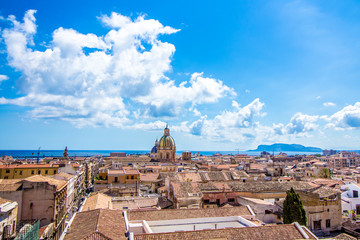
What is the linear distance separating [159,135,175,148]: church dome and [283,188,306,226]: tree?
83.2 meters

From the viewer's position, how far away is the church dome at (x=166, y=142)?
108450mm

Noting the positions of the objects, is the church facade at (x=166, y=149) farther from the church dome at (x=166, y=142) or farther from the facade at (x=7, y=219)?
the facade at (x=7, y=219)

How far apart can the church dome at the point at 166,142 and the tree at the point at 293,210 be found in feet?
273

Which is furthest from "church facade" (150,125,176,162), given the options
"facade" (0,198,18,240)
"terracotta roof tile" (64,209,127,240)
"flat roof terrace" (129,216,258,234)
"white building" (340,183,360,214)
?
"terracotta roof tile" (64,209,127,240)

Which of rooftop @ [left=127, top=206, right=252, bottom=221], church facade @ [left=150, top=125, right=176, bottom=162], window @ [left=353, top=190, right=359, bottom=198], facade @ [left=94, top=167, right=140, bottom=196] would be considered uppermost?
church facade @ [left=150, top=125, right=176, bottom=162]

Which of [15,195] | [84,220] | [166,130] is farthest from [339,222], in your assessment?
[166,130]

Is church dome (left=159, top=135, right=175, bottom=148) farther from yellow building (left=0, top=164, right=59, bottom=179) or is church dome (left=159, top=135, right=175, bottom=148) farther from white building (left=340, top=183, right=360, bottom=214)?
white building (left=340, top=183, right=360, bottom=214)

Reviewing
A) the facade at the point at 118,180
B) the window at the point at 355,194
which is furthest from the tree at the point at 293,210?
the facade at the point at 118,180

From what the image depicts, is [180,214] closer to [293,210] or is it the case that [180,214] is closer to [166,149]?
[293,210]

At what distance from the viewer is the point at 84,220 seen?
782 inches

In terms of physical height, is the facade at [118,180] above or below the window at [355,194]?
below

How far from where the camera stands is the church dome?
10845cm

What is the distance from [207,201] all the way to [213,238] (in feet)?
55.1

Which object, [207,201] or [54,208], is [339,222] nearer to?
[207,201]
